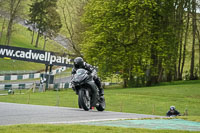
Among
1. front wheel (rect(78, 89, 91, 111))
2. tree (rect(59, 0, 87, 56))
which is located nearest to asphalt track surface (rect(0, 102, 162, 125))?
front wheel (rect(78, 89, 91, 111))

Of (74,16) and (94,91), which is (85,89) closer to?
(94,91)

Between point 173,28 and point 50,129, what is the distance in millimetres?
43764

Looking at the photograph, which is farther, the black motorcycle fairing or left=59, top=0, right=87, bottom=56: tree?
left=59, top=0, right=87, bottom=56: tree

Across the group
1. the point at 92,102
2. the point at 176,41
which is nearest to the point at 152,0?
the point at 176,41

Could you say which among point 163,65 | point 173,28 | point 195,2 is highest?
point 195,2

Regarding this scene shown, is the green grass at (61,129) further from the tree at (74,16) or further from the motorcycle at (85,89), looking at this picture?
the tree at (74,16)

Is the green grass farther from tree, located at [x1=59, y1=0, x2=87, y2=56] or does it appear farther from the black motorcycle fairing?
tree, located at [x1=59, y1=0, x2=87, y2=56]

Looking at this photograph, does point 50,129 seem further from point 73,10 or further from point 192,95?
point 73,10

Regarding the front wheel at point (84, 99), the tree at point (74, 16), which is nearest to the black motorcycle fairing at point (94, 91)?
the front wheel at point (84, 99)

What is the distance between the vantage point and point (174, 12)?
2015 inches

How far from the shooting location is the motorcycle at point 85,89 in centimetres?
1546

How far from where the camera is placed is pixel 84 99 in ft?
51.0

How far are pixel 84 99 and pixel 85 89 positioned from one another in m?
0.38

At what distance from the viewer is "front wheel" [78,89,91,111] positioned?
1545cm
